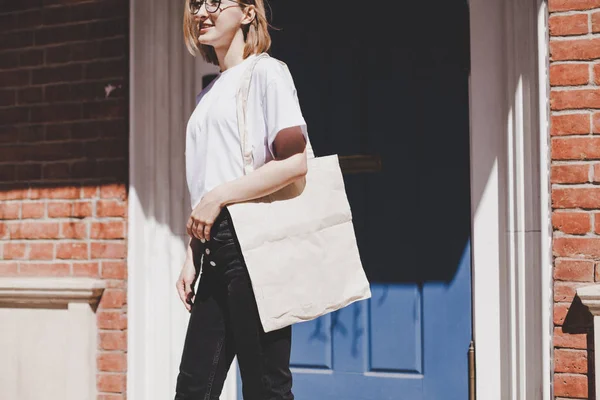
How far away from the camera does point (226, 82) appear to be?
215 cm

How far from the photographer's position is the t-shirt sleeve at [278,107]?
2.04 meters

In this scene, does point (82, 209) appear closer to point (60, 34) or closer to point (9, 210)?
point (9, 210)

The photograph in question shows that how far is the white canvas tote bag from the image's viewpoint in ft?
6.52

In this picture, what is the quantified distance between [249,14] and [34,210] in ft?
7.18

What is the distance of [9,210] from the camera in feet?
13.0

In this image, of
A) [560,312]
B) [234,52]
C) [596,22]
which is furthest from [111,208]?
[596,22]

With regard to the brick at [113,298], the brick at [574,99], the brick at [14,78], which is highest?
the brick at [14,78]

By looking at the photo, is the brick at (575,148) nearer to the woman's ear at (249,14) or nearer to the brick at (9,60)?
the woman's ear at (249,14)

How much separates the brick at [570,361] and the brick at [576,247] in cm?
38

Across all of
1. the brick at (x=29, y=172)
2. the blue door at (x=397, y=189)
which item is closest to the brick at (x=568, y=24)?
the blue door at (x=397, y=189)

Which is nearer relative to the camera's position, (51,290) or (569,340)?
(569,340)

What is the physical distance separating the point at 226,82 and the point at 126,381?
2117mm

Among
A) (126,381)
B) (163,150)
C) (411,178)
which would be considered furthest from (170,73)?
(126,381)

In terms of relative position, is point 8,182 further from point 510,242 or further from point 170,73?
point 510,242
